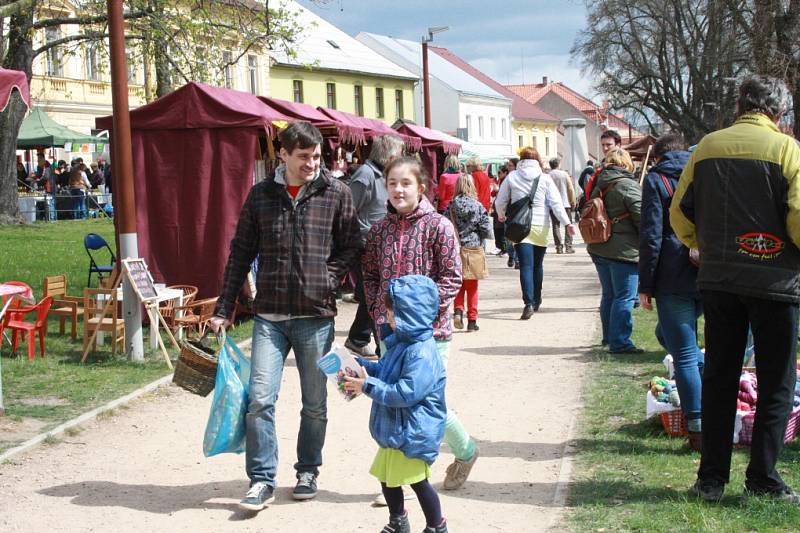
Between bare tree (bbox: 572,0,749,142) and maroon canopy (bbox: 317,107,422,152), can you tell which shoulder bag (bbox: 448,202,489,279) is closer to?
maroon canopy (bbox: 317,107,422,152)

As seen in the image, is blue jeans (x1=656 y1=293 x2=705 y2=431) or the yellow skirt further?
blue jeans (x1=656 y1=293 x2=705 y2=431)

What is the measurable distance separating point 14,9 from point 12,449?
4422mm

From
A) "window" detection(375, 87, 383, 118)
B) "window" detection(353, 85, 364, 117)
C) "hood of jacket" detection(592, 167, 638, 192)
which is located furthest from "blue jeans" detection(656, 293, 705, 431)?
"window" detection(375, 87, 383, 118)

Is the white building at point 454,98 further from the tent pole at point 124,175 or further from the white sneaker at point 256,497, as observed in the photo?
the white sneaker at point 256,497

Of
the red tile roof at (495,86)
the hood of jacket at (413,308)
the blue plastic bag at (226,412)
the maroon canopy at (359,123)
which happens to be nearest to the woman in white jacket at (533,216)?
the maroon canopy at (359,123)

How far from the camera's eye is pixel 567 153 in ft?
81.0

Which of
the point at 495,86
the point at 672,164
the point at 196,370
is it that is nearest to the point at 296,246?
the point at 196,370

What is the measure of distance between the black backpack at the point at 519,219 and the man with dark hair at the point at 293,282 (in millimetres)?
6416

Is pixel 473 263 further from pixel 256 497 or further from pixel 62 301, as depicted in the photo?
pixel 256 497

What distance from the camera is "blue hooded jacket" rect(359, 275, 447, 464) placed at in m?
4.32

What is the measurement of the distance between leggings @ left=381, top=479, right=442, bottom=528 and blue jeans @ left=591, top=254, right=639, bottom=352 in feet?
17.1

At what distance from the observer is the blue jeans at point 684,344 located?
5.89m

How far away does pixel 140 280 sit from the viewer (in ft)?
31.8

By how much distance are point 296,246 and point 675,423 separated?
2.58 meters
